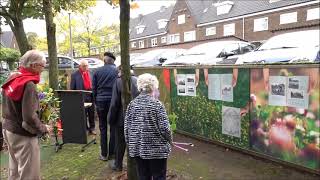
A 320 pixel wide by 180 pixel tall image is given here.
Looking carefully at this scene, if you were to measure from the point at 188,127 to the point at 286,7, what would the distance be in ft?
104

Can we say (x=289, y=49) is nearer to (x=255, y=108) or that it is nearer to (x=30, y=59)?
(x=255, y=108)

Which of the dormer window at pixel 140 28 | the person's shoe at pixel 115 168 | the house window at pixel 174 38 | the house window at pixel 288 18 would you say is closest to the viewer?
the person's shoe at pixel 115 168

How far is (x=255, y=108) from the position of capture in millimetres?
5867

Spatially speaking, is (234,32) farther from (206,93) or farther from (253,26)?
(206,93)

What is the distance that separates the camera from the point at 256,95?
5.81m

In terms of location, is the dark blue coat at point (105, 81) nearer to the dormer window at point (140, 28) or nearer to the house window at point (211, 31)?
the house window at point (211, 31)

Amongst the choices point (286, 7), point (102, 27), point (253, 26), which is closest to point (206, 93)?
point (286, 7)

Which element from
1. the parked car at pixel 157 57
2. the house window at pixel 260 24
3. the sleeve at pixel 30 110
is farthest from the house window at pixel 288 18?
the sleeve at pixel 30 110

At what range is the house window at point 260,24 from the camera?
127 ft

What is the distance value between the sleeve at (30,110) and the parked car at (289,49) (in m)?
6.99

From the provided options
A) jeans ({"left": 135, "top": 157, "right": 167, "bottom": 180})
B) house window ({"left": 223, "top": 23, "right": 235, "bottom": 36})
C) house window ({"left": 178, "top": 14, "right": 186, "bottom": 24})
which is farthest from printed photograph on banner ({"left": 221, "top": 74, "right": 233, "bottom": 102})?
house window ({"left": 178, "top": 14, "right": 186, "bottom": 24})

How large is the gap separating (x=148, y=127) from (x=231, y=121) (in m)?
2.80

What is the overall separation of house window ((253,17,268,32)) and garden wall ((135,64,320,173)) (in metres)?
33.2

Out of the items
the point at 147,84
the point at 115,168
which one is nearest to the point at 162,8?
the point at 115,168
